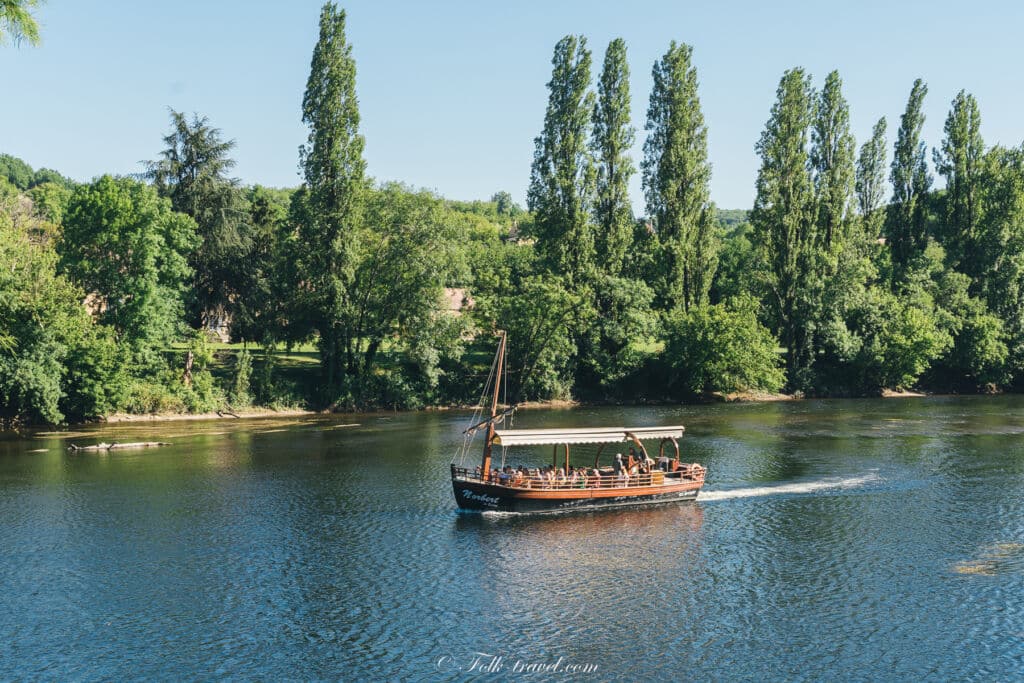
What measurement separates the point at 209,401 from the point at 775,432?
171 feet

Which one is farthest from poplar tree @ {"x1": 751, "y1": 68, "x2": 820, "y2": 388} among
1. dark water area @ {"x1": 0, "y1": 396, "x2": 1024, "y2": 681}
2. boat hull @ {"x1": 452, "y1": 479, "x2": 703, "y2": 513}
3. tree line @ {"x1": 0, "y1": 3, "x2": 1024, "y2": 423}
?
boat hull @ {"x1": 452, "y1": 479, "x2": 703, "y2": 513}

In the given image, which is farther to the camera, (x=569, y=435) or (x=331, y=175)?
(x=331, y=175)

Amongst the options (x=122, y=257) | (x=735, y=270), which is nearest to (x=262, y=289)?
(x=122, y=257)

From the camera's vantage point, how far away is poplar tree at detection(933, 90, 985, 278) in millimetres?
118625

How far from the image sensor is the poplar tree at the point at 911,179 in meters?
121

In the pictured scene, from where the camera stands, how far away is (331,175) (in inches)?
3558

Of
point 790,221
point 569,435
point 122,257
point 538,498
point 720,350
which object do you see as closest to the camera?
point 538,498

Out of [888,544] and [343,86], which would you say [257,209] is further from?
[888,544]

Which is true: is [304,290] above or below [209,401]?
above

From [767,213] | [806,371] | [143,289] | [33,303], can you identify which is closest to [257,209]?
[143,289]

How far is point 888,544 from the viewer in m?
41.6

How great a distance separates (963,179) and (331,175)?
271 feet

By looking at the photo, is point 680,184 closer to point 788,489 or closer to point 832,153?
point 832,153

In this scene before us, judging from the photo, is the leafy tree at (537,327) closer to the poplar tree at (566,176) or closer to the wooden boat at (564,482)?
the poplar tree at (566,176)
